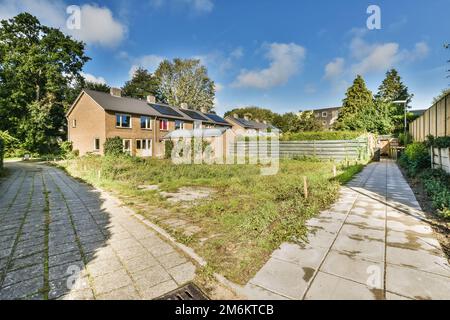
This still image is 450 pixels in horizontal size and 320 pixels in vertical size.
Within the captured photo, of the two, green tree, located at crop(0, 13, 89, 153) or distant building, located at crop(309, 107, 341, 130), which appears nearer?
green tree, located at crop(0, 13, 89, 153)

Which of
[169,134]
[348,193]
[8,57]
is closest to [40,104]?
[8,57]

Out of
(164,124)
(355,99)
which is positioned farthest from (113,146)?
(355,99)

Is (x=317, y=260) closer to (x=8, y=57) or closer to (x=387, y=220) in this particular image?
(x=387, y=220)

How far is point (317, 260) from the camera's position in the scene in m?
3.35

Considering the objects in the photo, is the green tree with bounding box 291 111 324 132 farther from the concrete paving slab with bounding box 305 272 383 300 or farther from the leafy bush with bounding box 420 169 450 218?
the concrete paving slab with bounding box 305 272 383 300

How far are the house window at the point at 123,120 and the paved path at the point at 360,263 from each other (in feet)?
75.7

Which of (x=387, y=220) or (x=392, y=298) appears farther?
(x=387, y=220)

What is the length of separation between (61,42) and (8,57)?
258 inches

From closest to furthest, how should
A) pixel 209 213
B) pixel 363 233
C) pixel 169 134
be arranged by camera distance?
pixel 363 233
pixel 209 213
pixel 169 134

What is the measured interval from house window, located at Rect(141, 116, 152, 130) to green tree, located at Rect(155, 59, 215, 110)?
57.8 ft

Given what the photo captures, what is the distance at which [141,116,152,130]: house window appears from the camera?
25.7 m

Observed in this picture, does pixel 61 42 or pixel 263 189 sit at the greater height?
pixel 61 42

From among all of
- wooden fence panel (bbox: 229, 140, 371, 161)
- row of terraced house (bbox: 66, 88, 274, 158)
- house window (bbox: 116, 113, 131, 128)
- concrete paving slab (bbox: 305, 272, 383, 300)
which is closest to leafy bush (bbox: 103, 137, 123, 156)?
row of terraced house (bbox: 66, 88, 274, 158)
